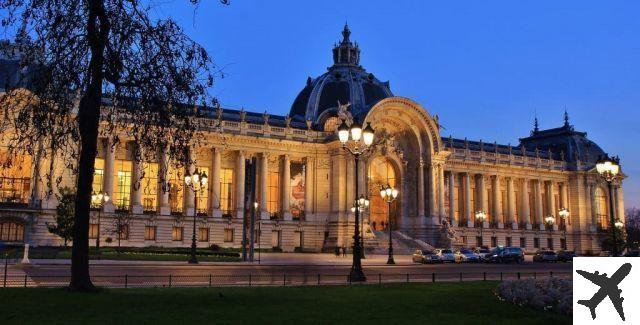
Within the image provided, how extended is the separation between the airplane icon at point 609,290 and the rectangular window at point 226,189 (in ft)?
224

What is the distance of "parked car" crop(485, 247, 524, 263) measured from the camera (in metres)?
62.6

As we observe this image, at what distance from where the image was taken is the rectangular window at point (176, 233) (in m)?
72.8

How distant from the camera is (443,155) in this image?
87.6 m

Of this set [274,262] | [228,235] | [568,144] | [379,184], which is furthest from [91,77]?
[568,144]

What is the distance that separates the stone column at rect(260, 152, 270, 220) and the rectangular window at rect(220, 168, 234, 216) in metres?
3.60

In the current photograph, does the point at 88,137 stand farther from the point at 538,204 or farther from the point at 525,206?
the point at 538,204

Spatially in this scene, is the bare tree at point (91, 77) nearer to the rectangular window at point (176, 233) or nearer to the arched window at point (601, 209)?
the rectangular window at point (176, 233)

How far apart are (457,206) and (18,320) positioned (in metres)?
87.3

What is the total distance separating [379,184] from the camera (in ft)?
282

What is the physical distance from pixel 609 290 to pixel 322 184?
69865mm

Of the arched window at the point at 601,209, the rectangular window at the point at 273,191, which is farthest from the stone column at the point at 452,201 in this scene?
the arched window at the point at 601,209

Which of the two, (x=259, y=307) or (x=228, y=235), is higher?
(x=228, y=235)

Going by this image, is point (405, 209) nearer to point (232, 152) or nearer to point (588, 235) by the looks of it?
point (232, 152)

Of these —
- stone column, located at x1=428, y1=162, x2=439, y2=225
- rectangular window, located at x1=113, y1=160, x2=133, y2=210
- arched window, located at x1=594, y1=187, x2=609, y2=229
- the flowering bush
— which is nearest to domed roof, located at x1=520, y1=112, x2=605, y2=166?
arched window, located at x1=594, y1=187, x2=609, y2=229
